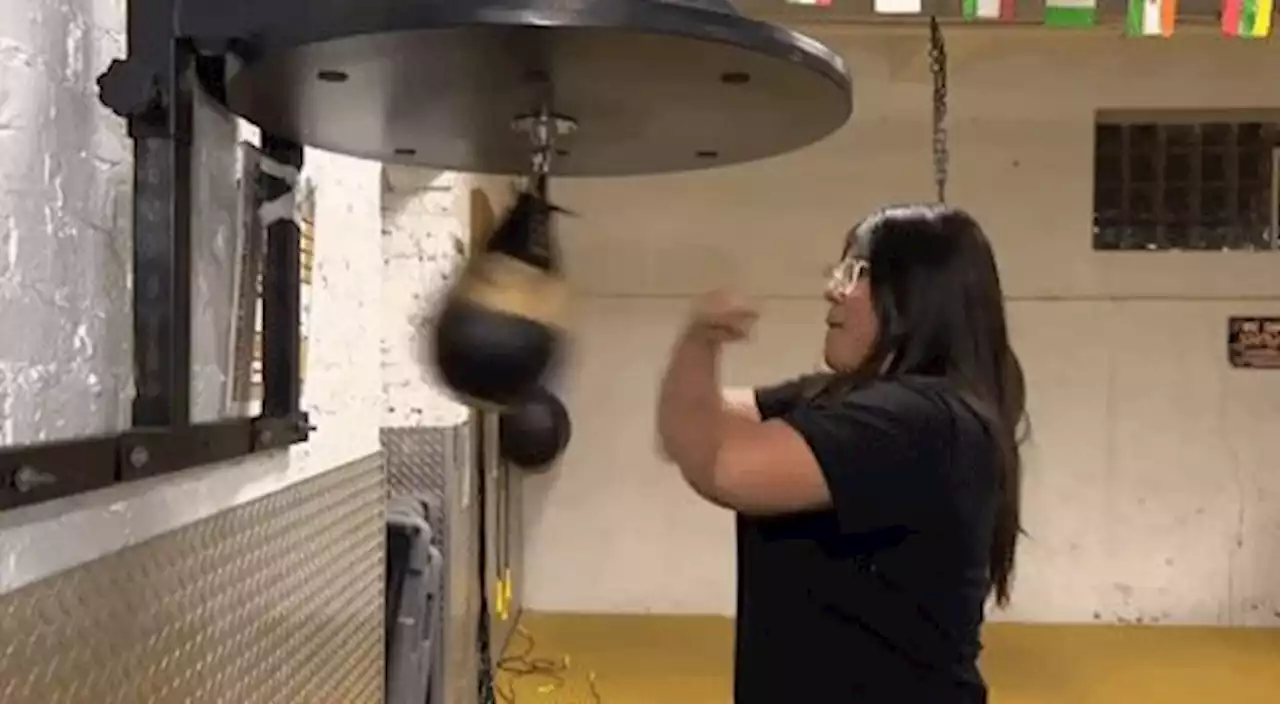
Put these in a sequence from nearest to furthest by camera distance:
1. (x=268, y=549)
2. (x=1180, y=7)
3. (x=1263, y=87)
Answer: (x=268, y=549), (x=1180, y=7), (x=1263, y=87)

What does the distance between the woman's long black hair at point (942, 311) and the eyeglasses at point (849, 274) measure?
1cm

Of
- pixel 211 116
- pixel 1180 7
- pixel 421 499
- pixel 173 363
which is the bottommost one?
pixel 421 499

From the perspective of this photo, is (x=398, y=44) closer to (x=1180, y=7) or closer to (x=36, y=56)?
(x=36, y=56)

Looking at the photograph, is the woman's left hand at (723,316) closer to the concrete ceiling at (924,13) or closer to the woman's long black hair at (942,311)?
the woman's long black hair at (942,311)

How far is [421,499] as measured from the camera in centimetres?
423

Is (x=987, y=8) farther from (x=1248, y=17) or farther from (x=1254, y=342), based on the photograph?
(x=1254, y=342)

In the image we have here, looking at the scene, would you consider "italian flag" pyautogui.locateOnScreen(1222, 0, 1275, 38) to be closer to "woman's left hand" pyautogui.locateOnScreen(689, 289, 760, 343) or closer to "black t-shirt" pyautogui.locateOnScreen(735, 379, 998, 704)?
"black t-shirt" pyautogui.locateOnScreen(735, 379, 998, 704)

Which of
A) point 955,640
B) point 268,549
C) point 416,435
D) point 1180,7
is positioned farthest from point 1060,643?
point 268,549

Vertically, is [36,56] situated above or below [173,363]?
above

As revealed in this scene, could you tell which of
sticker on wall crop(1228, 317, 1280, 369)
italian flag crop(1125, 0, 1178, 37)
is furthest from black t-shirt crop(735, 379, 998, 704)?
sticker on wall crop(1228, 317, 1280, 369)

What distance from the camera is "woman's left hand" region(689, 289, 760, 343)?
1952 mm

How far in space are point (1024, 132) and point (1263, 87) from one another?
1.15 m

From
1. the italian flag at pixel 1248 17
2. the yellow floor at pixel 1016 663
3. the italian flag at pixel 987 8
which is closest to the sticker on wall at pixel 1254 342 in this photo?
the yellow floor at pixel 1016 663

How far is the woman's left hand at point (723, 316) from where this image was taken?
1.95 m
